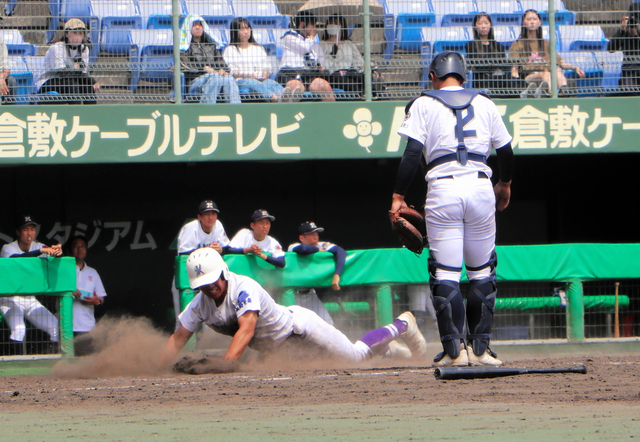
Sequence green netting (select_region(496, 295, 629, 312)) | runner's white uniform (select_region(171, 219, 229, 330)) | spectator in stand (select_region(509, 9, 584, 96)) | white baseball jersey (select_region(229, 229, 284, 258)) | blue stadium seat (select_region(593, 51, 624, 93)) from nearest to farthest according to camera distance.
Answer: green netting (select_region(496, 295, 629, 312)) → runner's white uniform (select_region(171, 219, 229, 330)) → white baseball jersey (select_region(229, 229, 284, 258)) → spectator in stand (select_region(509, 9, 584, 96)) → blue stadium seat (select_region(593, 51, 624, 93))

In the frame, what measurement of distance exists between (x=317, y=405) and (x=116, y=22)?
263 inches

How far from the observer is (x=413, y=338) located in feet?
21.9

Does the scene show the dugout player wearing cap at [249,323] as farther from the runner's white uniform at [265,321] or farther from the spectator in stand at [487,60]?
the spectator in stand at [487,60]

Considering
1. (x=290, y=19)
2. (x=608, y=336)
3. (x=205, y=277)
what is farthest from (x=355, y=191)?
(x=205, y=277)

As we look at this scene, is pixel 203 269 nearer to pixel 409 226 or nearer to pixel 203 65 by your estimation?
pixel 409 226

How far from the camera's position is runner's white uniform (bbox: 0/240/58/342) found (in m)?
7.27

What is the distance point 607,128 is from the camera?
880 centimetres

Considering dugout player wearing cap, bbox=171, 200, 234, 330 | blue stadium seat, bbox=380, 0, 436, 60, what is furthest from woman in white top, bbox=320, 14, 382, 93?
dugout player wearing cap, bbox=171, 200, 234, 330

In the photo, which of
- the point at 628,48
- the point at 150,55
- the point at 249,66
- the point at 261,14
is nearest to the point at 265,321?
the point at 249,66

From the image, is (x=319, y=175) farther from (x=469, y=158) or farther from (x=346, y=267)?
(x=469, y=158)

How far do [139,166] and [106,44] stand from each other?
2.40 m

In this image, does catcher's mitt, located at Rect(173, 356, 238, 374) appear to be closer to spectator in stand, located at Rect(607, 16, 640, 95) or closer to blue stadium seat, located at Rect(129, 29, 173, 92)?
blue stadium seat, located at Rect(129, 29, 173, 92)

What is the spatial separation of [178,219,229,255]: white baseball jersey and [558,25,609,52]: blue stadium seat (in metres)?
4.84

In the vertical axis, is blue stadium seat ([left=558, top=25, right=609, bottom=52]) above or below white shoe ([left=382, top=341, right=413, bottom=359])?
above
